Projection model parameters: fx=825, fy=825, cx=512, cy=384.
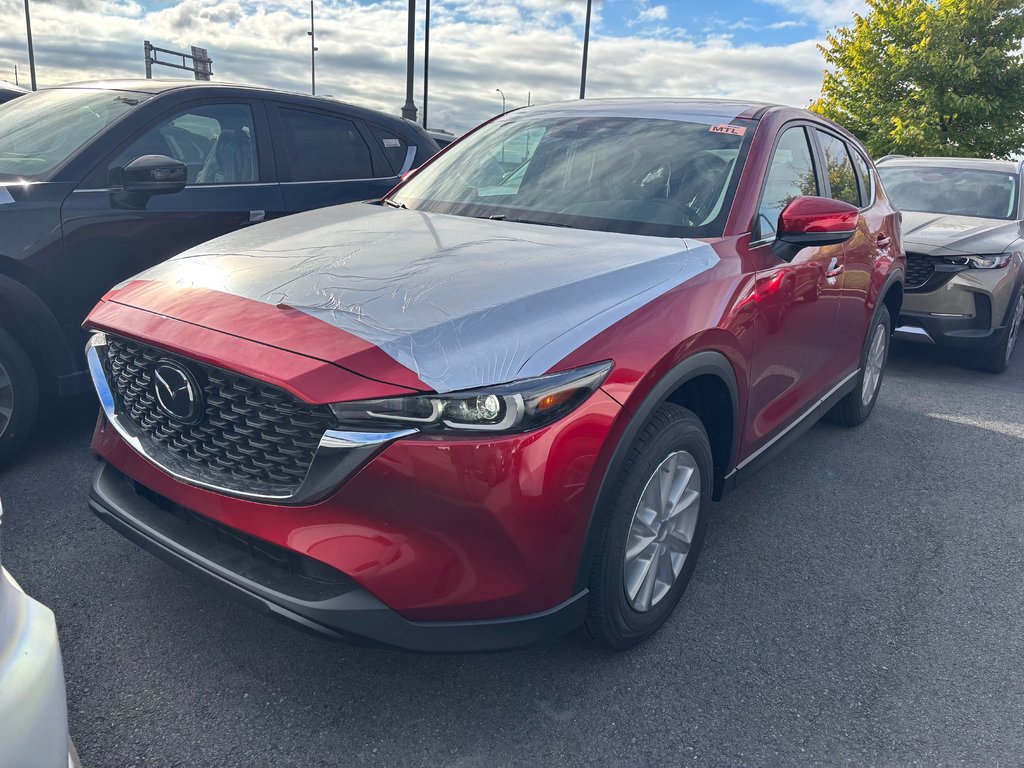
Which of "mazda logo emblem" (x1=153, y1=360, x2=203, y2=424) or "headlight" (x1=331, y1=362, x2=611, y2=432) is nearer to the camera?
"headlight" (x1=331, y1=362, x2=611, y2=432)

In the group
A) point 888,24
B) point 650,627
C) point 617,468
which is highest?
point 888,24

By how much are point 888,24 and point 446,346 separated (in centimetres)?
2368

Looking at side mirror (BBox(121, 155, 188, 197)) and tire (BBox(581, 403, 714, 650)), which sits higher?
side mirror (BBox(121, 155, 188, 197))

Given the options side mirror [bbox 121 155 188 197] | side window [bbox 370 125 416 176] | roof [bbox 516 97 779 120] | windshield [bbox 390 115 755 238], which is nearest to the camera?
windshield [bbox 390 115 755 238]

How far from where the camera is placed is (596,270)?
249 cm

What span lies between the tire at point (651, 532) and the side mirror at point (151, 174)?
264 centimetres

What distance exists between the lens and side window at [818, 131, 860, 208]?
4.10 metres

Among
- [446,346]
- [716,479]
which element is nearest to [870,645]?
[716,479]

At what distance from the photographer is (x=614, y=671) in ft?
8.46

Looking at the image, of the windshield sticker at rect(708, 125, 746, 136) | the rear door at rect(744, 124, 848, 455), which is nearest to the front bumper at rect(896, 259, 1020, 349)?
the rear door at rect(744, 124, 848, 455)

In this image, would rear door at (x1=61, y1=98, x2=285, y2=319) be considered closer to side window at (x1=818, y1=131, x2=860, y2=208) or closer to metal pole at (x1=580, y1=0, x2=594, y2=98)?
side window at (x1=818, y1=131, x2=860, y2=208)

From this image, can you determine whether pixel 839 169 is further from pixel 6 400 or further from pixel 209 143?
pixel 6 400

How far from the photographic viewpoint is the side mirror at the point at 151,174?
3.74m

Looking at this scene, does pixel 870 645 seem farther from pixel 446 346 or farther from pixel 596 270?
pixel 446 346
